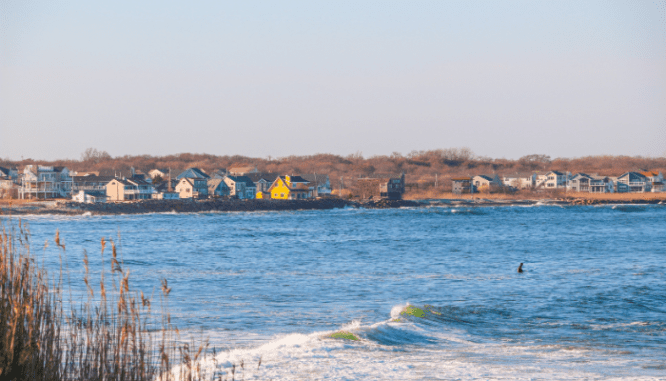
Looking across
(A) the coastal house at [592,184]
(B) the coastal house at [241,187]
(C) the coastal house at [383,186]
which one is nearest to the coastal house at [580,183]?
(A) the coastal house at [592,184]

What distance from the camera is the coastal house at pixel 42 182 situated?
297 feet

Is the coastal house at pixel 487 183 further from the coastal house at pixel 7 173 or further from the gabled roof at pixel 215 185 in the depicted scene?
the coastal house at pixel 7 173

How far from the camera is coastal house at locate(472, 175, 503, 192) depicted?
131 metres

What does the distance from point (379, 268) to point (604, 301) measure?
962 centimetres

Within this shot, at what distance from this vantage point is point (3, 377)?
470 cm

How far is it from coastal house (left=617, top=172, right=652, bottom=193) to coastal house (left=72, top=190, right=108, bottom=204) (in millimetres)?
104826

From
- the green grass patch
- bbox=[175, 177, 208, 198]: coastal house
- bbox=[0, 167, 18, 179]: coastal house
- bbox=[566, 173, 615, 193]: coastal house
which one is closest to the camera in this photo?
the green grass patch

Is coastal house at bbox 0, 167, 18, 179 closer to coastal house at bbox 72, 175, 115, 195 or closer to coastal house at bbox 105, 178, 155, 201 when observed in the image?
coastal house at bbox 72, 175, 115, 195

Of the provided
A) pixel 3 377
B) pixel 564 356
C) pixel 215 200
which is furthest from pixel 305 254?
pixel 215 200

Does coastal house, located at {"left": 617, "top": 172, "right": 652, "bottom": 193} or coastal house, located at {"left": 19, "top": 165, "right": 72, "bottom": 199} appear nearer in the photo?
coastal house, located at {"left": 19, "top": 165, "right": 72, "bottom": 199}

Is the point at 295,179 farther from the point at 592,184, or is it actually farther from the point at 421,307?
the point at 421,307

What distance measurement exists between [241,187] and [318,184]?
1458cm

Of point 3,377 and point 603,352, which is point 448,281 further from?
point 3,377

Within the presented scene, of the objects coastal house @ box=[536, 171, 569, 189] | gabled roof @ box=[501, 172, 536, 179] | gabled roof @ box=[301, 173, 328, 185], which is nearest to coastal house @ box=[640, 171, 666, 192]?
coastal house @ box=[536, 171, 569, 189]
